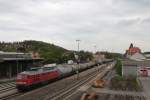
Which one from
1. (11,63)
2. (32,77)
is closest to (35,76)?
(32,77)

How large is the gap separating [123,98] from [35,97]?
10908 mm

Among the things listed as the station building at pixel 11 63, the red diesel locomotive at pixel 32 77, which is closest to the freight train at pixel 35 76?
the red diesel locomotive at pixel 32 77

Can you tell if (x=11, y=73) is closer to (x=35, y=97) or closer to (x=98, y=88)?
(x=98, y=88)

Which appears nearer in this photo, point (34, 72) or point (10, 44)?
point (34, 72)

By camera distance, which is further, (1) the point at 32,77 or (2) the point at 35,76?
(2) the point at 35,76

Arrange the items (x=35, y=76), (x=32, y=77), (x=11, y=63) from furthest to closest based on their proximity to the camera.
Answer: (x=11, y=63) → (x=35, y=76) → (x=32, y=77)

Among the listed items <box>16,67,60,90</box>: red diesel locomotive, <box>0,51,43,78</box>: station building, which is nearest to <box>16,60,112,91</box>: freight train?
<box>16,67,60,90</box>: red diesel locomotive

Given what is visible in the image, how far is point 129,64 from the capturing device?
230ft

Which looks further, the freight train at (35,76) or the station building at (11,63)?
the station building at (11,63)

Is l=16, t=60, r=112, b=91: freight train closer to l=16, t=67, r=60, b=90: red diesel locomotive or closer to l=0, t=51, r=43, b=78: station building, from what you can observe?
l=16, t=67, r=60, b=90: red diesel locomotive

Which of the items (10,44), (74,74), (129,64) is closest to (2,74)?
(74,74)

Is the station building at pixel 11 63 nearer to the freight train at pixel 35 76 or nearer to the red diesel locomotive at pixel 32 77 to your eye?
the freight train at pixel 35 76

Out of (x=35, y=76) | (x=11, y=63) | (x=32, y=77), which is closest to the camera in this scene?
(x=32, y=77)

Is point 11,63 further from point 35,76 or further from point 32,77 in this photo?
point 32,77
